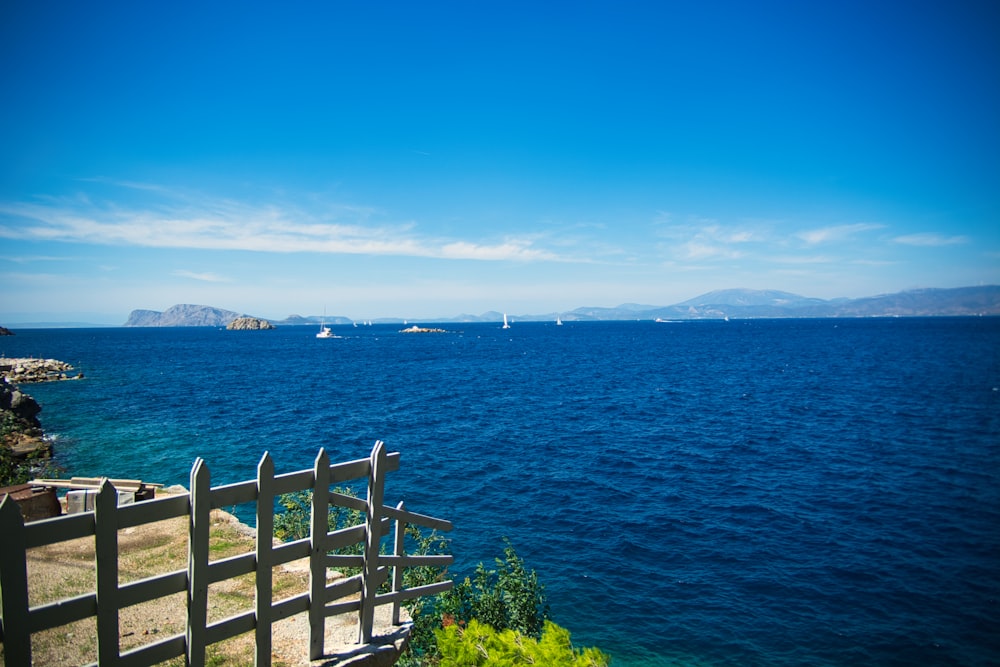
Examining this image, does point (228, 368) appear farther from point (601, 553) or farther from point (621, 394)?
point (601, 553)

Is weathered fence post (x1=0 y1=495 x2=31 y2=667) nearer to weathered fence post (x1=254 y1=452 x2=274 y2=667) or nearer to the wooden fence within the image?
the wooden fence

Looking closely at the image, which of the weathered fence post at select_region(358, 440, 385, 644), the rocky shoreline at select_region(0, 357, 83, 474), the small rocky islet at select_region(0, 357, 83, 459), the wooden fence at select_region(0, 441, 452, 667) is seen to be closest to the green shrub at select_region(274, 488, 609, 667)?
the weathered fence post at select_region(358, 440, 385, 644)

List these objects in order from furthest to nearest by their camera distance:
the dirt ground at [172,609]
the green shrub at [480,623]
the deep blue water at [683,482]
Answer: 1. the deep blue water at [683,482]
2. the dirt ground at [172,609]
3. the green shrub at [480,623]

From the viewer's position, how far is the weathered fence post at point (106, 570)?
4.37 m

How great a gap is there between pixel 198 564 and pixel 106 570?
2.25 feet

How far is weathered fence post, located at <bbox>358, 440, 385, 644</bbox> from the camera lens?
6273 mm

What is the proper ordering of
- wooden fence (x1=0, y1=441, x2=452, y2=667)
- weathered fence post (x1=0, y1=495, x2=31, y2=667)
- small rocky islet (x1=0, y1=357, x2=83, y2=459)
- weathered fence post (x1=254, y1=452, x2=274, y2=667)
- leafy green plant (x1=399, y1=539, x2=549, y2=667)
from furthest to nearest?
small rocky islet (x1=0, y1=357, x2=83, y2=459) → leafy green plant (x1=399, y1=539, x2=549, y2=667) → weathered fence post (x1=254, y1=452, x2=274, y2=667) → wooden fence (x1=0, y1=441, x2=452, y2=667) → weathered fence post (x1=0, y1=495, x2=31, y2=667)

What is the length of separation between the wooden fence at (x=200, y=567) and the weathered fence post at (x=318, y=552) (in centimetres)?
1

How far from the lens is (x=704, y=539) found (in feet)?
66.4

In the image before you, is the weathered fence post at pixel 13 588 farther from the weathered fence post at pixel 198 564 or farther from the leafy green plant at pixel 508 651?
the leafy green plant at pixel 508 651

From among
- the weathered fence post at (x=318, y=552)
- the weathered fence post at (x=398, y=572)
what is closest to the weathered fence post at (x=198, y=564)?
the weathered fence post at (x=318, y=552)

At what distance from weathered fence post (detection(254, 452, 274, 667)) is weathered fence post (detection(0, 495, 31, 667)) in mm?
1680

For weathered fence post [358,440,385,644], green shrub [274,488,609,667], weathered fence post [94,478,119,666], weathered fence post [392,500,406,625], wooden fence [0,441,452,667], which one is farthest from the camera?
weathered fence post [392,500,406,625]

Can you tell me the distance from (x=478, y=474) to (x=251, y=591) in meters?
19.3
